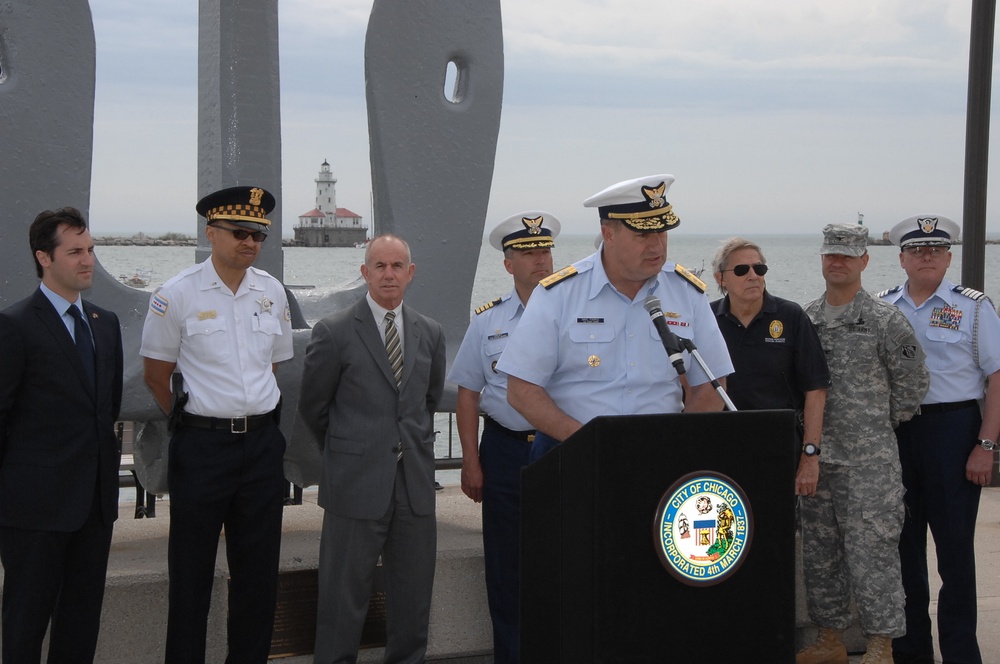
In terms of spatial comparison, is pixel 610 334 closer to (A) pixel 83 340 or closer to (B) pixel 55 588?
(A) pixel 83 340

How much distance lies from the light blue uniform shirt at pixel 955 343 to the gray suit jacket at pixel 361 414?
1.87 metres

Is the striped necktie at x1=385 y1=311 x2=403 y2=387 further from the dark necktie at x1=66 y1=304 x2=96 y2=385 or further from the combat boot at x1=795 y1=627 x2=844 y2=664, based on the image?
the combat boot at x1=795 y1=627 x2=844 y2=664

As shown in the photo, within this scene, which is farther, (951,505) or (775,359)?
(951,505)

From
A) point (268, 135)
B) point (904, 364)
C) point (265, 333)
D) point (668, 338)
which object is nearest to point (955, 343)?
point (904, 364)

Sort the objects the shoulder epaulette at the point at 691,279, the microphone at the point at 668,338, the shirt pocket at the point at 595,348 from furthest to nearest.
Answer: the shoulder epaulette at the point at 691,279
the shirt pocket at the point at 595,348
the microphone at the point at 668,338

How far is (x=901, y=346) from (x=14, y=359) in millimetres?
2798

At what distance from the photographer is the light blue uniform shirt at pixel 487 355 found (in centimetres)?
384

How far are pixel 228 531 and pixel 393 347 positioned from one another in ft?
2.52

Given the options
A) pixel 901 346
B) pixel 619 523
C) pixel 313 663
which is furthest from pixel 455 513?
pixel 619 523

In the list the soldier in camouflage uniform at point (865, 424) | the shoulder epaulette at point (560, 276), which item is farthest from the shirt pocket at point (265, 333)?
the soldier in camouflage uniform at point (865, 424)

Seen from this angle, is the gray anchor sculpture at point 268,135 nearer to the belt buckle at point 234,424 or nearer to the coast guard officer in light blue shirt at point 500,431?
the coast guard officer in light blue shirt at point 500,431

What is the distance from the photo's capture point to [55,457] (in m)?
3.03

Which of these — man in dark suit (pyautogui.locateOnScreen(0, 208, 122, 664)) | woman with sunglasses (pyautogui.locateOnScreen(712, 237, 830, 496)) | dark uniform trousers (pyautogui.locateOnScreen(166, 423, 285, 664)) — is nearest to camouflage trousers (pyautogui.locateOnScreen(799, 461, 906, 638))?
woman with sunglasses (pyautogui.locateOnScreen(712, 237, 830, 496))

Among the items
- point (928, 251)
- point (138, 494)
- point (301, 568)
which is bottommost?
point (138, 494)
